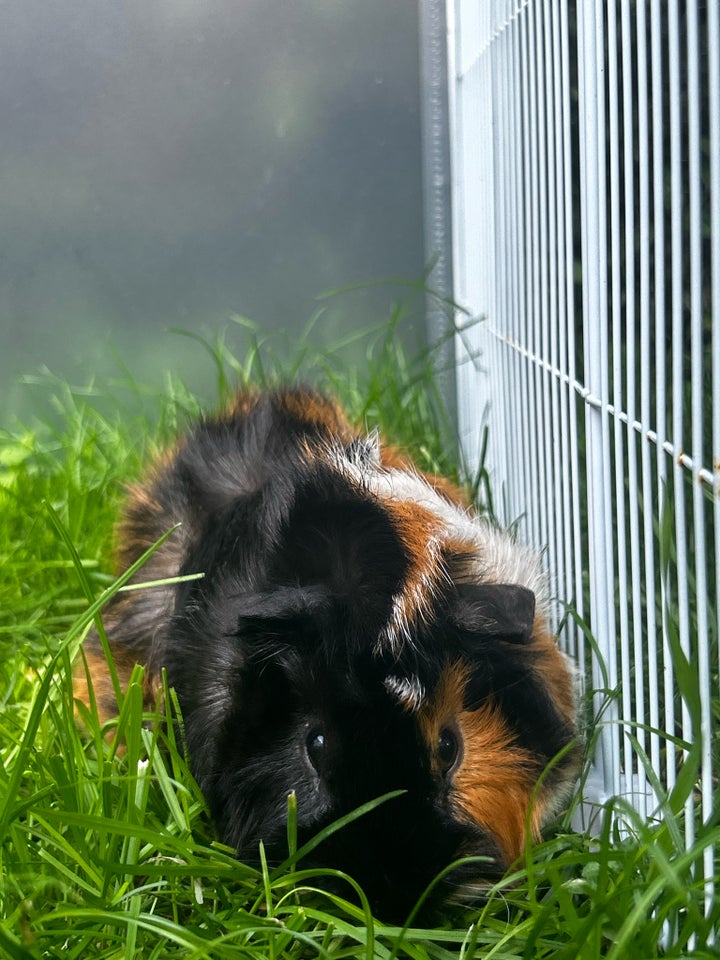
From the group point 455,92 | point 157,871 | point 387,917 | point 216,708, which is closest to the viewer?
point 157,871

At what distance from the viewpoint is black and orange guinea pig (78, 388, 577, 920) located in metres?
1.39

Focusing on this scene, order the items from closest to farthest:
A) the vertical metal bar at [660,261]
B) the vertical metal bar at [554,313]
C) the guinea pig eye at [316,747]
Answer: the vertical metal bar at [660,261], the guinea pig eye at [316,747], the vertical metal bar at [554,313]

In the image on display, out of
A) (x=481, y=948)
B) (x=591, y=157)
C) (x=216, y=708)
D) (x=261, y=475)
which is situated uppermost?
(x=591, y=157)

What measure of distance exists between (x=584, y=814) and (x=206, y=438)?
3.70 ft

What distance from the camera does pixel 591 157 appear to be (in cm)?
155

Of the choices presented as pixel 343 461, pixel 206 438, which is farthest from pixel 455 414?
pixel 343 461

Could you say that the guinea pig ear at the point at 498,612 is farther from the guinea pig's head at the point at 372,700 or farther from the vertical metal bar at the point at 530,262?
the vertical metal bar at the point at 530,262

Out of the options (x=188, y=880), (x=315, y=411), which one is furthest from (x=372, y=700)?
(x=315, y=411)

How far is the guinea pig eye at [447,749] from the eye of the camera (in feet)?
4.87

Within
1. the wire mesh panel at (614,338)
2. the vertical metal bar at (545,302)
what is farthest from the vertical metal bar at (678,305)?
the vertical metal bar at (545,302)

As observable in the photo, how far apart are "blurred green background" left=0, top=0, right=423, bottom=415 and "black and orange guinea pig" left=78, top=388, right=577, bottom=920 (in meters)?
1.85

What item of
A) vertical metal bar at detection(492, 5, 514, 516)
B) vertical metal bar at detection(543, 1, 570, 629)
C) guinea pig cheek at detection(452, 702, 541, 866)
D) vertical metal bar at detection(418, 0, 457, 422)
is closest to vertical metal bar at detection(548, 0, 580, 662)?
vertical metal bar at detection(543, 1, 570, 629)

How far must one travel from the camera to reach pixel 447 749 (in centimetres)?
150

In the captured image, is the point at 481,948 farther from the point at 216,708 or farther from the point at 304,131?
the point at 304,131
